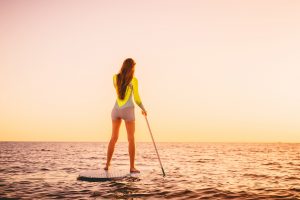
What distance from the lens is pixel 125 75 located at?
8.27m

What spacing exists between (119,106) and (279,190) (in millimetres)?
4718

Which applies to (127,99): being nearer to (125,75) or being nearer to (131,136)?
(125,75)

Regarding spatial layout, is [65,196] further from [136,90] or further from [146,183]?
[136,90]

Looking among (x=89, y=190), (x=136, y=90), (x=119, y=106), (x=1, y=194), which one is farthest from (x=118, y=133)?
(x=1, y=194)

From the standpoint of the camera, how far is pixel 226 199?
670 centimetres

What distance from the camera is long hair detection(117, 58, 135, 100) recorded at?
8.25 metres

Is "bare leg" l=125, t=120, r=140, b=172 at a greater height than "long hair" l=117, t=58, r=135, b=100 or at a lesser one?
lesser

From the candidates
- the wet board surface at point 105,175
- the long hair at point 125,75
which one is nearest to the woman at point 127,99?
the long hair at point 125,75

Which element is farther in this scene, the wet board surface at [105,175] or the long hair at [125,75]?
the long hair at [125,75]

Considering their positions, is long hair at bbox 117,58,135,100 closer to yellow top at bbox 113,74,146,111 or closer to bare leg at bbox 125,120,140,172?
yellow top at bbox 113,74,146,111

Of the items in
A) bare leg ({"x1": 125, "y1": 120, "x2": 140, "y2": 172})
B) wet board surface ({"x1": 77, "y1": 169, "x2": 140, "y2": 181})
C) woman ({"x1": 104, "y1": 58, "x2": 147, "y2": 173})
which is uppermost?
woman ({"x1": 104, "y1": 58, "x2": 147, "y2": 173})

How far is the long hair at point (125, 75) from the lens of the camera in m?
8.25

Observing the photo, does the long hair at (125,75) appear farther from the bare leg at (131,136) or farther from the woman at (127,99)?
the bare leg at (131,136)

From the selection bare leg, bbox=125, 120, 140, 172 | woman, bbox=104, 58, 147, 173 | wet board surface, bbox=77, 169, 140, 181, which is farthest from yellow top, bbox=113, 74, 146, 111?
wet board surface, bbox=77, 169, 140, 181
